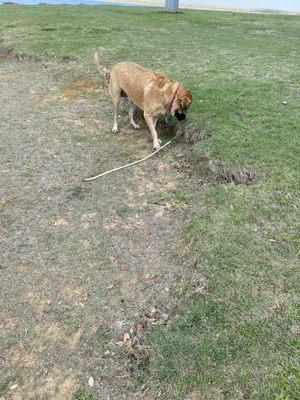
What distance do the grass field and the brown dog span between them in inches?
25.0

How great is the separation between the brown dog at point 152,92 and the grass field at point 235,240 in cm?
64

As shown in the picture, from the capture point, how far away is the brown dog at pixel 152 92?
627 cm

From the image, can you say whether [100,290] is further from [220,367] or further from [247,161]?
[247,161]

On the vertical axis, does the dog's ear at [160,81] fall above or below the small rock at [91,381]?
above

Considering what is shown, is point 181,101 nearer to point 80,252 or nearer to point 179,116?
point 179,116

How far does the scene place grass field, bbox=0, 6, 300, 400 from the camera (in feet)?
10.4

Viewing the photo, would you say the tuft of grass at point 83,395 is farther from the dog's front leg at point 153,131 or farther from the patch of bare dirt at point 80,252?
the dog's front leg at point 153,131

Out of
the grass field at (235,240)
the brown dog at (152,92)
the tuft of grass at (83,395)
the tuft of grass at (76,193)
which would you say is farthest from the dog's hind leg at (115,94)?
the tuft of grass at (83,395)

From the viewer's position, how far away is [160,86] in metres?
6.34

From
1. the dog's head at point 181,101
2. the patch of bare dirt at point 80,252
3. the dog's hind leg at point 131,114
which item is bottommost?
the patch of bare dirt at point 80,252

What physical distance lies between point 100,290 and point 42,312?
602 millimetres

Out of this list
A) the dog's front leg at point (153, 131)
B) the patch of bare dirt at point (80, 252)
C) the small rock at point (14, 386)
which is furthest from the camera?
the dog's front leg at point (153, 131)

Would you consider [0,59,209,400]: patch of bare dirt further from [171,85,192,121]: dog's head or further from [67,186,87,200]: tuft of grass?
[171,85,192,121]: dog's head

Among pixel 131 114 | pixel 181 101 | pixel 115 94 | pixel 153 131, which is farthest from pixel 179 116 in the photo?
pixel 115 94
